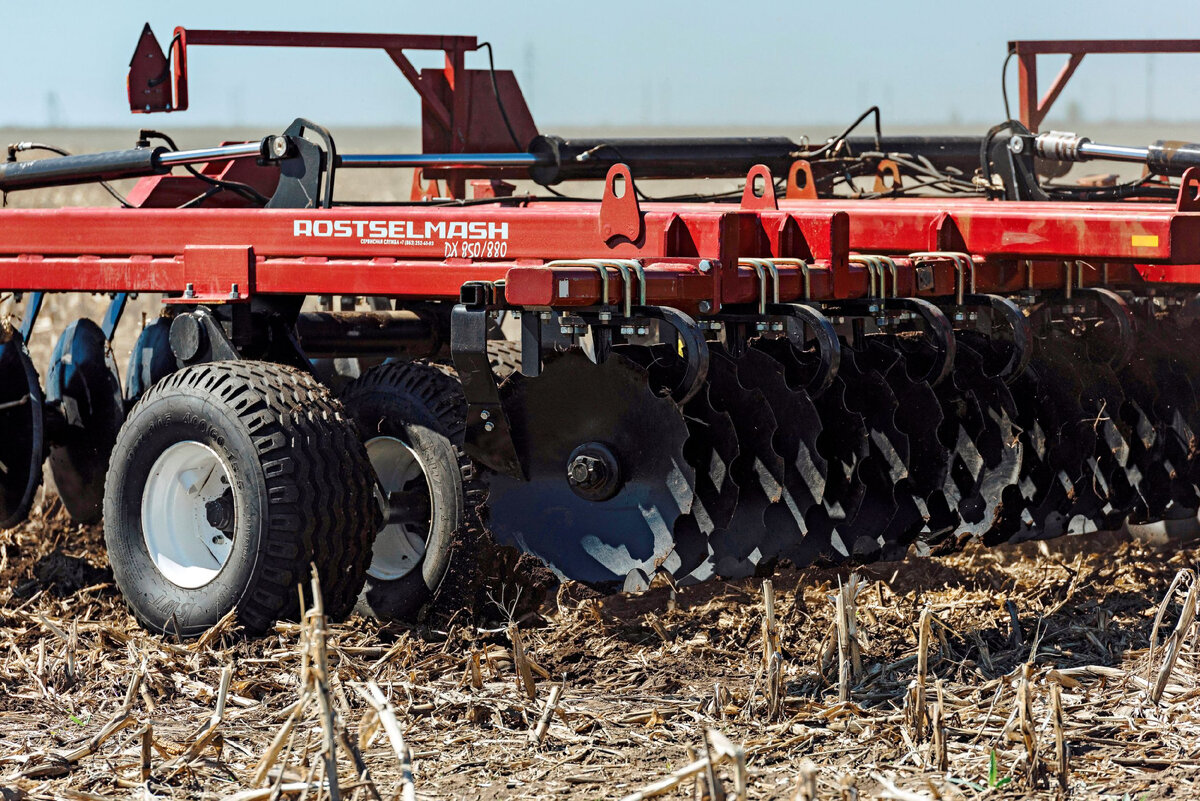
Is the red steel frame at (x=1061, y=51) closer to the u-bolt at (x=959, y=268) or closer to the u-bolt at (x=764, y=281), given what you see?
the u-bolt at (x=959, y=268)

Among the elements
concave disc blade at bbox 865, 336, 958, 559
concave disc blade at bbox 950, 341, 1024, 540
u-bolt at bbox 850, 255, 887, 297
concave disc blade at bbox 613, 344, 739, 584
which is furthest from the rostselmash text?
Answer: concave disc blade at bbox 950, 341, 1024, 540

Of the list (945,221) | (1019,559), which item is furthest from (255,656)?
(1019,559)

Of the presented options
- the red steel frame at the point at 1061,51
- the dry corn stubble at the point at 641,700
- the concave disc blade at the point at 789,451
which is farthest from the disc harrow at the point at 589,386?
the red steel frame at the point at 1061,51

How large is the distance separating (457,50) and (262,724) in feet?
13.1

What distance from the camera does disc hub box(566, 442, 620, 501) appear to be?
4.71 metres

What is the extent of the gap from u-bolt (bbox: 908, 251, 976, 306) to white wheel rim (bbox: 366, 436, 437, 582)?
1649 mm

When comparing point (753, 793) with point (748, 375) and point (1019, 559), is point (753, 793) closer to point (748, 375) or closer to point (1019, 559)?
point (748, 375)

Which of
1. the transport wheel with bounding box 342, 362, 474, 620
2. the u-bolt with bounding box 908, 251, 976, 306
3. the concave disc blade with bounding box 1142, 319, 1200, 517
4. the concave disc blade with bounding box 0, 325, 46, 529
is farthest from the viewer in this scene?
the concave disc blade with bounding box 0, 325, 46, 529

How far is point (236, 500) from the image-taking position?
4762 mm

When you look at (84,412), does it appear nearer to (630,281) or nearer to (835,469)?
(630,281)

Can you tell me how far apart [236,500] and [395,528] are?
0.75m

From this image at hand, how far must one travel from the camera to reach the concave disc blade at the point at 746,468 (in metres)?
4.77

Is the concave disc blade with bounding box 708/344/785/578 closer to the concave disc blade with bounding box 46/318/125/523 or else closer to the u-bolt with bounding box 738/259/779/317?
the u-bolt with bounding box 738/259/779/317

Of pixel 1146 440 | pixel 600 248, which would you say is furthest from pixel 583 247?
pixel 1146 440
